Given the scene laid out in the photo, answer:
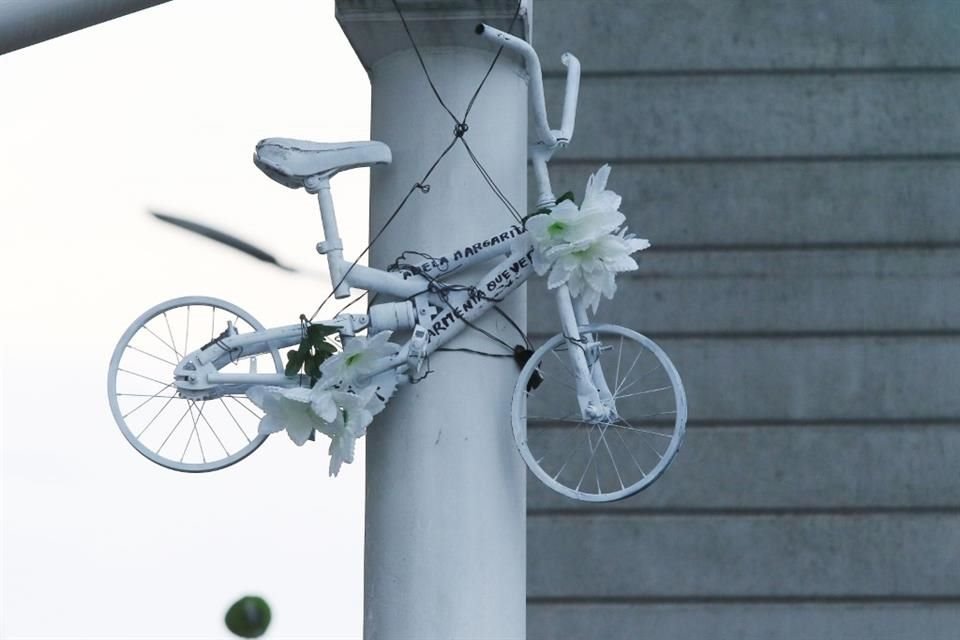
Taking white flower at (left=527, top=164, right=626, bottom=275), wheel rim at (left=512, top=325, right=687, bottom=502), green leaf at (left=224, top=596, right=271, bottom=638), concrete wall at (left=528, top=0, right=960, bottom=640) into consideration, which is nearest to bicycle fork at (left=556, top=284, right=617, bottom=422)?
white flower at (left=527, top=164, right=626, bottom=275)

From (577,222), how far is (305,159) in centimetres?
66

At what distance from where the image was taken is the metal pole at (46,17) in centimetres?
416

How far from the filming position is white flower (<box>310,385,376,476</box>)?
3.97m

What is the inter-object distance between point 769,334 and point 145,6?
10.8 ft

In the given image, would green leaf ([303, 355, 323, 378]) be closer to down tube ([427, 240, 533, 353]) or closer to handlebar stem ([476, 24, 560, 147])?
down tube ([427, 240, 533, 353])

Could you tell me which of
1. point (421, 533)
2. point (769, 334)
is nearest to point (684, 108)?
point (769, 334)

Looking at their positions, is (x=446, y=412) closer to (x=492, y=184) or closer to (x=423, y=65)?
(x=492, y=184)

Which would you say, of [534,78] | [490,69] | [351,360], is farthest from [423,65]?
[351,360]

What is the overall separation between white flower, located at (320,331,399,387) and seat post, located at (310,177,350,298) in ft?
0.44

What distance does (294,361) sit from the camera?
13.4 feet

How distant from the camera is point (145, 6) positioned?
427 centimetres

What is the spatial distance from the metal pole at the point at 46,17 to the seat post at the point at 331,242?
2.11 feet

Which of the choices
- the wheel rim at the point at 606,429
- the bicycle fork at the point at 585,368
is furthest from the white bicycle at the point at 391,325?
the wheel rim at the point at 606,429

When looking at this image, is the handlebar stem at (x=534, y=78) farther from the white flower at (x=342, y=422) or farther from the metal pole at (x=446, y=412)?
the white flower at (x=342, y=422)
